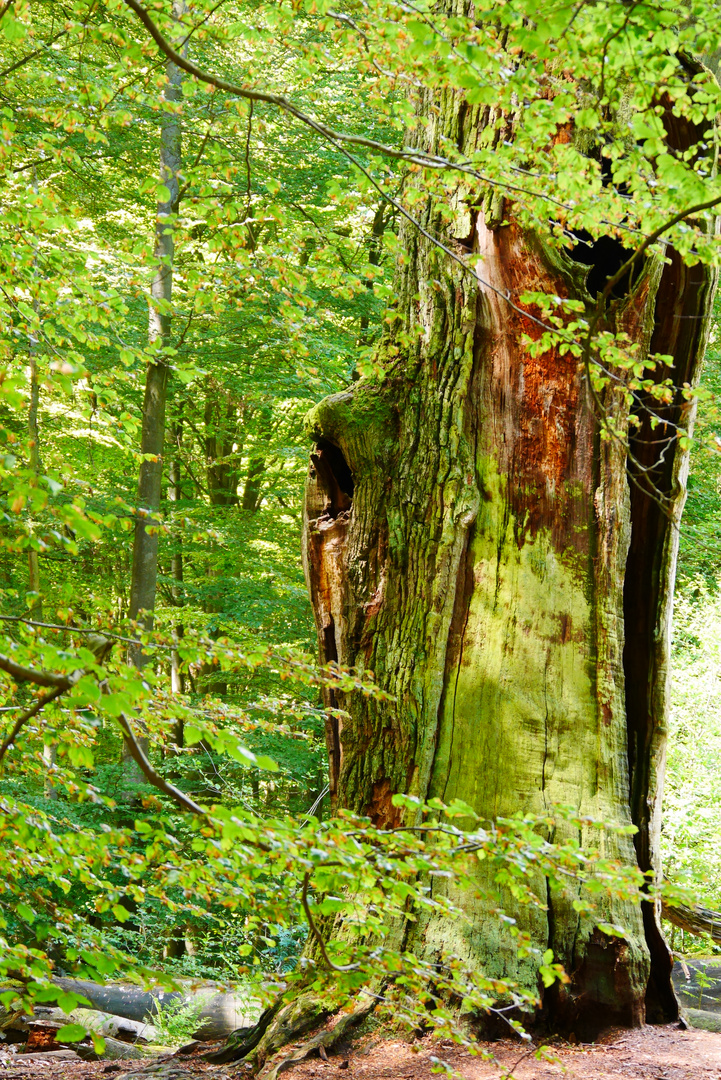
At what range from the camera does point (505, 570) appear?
3898mm

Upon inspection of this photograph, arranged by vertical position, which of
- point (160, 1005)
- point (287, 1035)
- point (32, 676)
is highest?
point (32, 676)

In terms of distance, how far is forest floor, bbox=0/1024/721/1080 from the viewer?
3037 mm

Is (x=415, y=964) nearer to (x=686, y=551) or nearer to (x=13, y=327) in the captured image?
(x=13, y=327)

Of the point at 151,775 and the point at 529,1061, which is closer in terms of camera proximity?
the point at 151,775

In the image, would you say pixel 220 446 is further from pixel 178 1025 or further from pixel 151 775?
pixel 151 775

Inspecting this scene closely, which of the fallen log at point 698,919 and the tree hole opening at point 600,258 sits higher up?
Result: the tree hole opening at point 600,258

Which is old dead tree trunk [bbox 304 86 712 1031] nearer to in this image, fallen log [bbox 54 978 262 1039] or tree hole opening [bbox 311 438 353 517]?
tree hole opening [bbox 311 438 353 517]

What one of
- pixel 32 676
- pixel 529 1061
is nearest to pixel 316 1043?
pixel 529 1061

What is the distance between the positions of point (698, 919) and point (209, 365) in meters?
9.19

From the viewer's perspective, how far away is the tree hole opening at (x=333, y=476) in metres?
4.30

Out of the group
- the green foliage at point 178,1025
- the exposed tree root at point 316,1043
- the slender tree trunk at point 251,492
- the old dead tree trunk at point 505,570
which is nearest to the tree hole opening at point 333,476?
the old dead tree trunk at point 505,570

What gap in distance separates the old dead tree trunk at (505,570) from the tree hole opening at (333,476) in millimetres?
11

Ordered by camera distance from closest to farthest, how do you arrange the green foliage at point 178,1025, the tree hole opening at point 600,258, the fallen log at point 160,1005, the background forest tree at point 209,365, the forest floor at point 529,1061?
the background forest tree at point 209,365, the forest floor at point 529,1061, the tree hole opening at point 600,258, the green foliage at point 178,1025, the fallen log at point 160,1005

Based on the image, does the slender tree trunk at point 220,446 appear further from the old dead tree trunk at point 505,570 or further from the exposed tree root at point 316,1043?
the exposed tree root at point 316,1043
